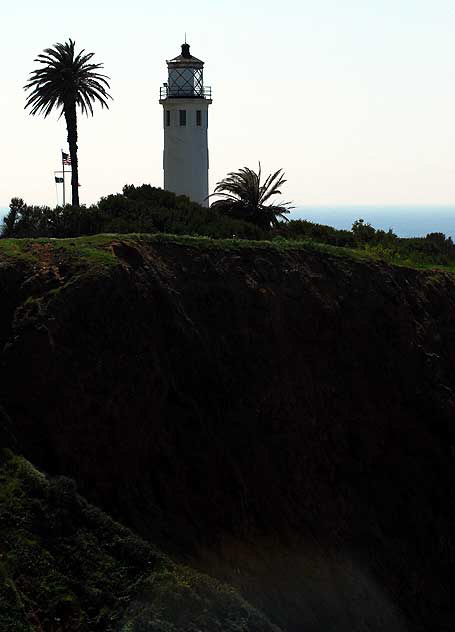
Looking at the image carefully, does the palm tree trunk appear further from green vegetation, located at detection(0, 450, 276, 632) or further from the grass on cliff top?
green vegetation, located at detection(0, 450, 276, 632)

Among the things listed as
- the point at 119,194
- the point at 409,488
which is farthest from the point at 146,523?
the point at 119,194

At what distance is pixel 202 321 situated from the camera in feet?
106

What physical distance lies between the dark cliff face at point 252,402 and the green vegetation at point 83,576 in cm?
152

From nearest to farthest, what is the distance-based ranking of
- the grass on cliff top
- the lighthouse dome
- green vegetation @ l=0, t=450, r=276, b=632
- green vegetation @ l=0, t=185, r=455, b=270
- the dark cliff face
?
green vegetation @ l=0, t=450, r=276, b=632
the dark cliff face
the grass on cliff top
green vegetation @ l=0, t=185, r=455, b=270
the lighthouse dome

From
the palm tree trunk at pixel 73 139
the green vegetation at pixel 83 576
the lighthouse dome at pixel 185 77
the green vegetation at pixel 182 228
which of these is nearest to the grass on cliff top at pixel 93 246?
the green vegetation at pixel 182 228

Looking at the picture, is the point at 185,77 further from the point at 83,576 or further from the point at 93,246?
the point at 83,576

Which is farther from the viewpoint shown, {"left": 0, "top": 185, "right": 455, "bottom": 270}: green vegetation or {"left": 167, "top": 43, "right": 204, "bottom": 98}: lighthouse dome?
{"left": 167, "top": 43, "right": 204, "bottom": 98}: lighthouse dome

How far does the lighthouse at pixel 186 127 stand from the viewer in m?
60.2

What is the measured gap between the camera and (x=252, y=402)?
32.0m

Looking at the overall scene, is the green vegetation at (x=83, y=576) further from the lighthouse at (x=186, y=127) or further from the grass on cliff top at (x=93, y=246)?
the lighthouse at (x=186, y=127)

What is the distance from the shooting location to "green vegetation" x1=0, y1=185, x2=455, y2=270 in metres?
43.7

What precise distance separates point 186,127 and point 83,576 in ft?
131

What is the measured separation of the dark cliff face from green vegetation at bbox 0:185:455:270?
2959mm

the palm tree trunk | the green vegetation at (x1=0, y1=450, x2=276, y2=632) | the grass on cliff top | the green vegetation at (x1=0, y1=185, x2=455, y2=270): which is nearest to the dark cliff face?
the grass on cliff top
